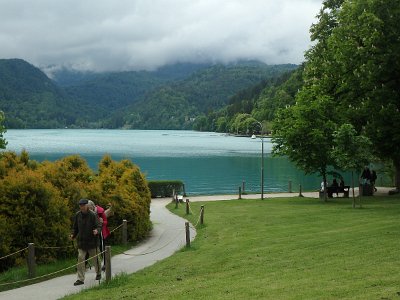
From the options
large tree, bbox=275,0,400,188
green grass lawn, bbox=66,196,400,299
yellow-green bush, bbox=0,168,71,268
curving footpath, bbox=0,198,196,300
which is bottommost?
curving footpath, bbox=0,198,196,300

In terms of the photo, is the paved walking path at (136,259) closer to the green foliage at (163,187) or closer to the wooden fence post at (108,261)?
the wooden fence post at (108,261)

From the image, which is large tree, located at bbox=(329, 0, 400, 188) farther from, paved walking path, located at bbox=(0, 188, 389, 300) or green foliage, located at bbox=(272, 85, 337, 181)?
paved walking path, located at bbox=(0, 188, 389, 300)

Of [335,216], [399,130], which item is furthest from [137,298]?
[399,130]

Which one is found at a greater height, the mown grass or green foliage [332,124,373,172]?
green foliage [332,124,373,172]

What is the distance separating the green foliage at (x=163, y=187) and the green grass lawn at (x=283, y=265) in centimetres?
2095

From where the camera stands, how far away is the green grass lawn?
1034 centimetres

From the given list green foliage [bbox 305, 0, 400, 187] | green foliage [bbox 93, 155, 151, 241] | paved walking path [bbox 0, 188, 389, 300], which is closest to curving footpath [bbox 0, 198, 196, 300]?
paved walking path [bbox 0, 188, 389, 300]

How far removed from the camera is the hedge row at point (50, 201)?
16047mm

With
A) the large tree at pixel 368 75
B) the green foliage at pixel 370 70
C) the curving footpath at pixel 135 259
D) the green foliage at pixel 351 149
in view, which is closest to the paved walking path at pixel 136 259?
the curving footpath at pixel 135 259

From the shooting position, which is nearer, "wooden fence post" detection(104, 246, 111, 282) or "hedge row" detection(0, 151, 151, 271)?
"wooden fence post" detection(104, 246, 111, 282)

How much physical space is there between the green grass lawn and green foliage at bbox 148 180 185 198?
20.9m

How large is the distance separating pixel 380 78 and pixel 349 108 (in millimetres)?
2710

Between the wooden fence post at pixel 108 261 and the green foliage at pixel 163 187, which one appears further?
the green foliage at pixel 163 187

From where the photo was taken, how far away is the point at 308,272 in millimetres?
11969
